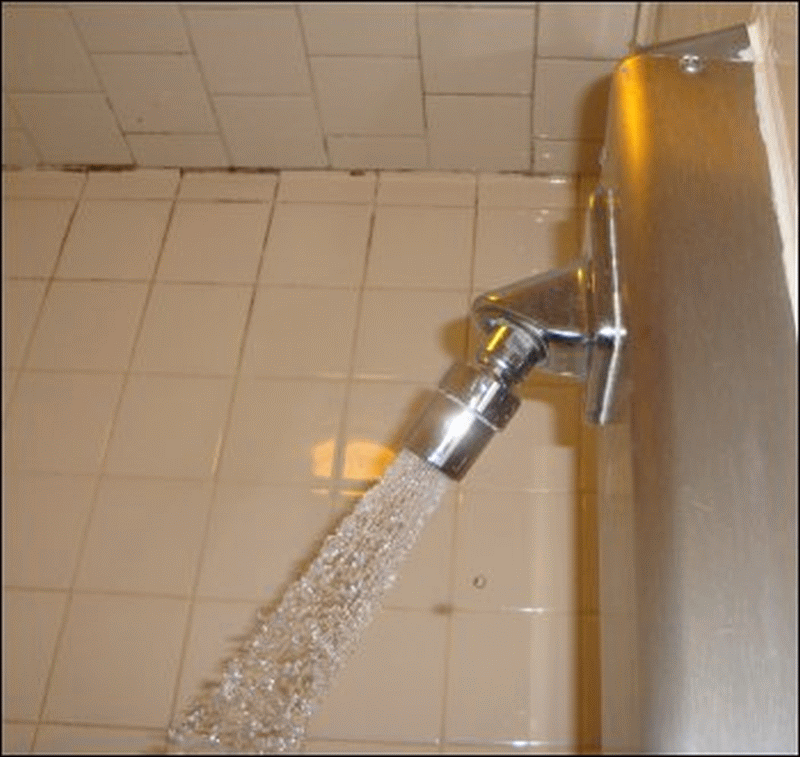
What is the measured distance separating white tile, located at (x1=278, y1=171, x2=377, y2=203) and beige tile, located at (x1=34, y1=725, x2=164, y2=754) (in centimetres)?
60

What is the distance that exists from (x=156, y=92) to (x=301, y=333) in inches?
12.6

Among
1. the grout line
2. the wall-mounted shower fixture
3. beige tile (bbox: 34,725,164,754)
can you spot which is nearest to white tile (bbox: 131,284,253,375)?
the grout line

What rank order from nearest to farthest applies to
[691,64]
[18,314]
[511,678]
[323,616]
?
1. [691,64]
2. [323,616]
3. [511,678]
4. [18,314]

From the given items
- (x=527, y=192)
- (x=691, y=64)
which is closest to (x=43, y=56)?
(x=527, y=192)

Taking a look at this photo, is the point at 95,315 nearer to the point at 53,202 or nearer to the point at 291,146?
the point at 53,202

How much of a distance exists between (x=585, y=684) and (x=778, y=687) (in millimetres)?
549

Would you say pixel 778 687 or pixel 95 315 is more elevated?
pixel 95 315

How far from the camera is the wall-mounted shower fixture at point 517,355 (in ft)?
0.99

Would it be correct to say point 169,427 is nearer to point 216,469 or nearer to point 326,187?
point 216,469

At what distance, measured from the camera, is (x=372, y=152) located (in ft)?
3.12

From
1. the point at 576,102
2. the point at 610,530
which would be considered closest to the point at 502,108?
the point at 576,102

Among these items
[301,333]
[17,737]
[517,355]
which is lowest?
[17,737]

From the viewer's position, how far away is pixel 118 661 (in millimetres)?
765

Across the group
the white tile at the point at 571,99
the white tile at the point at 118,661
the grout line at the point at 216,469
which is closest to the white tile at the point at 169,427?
the grout line at the point at 216,469
